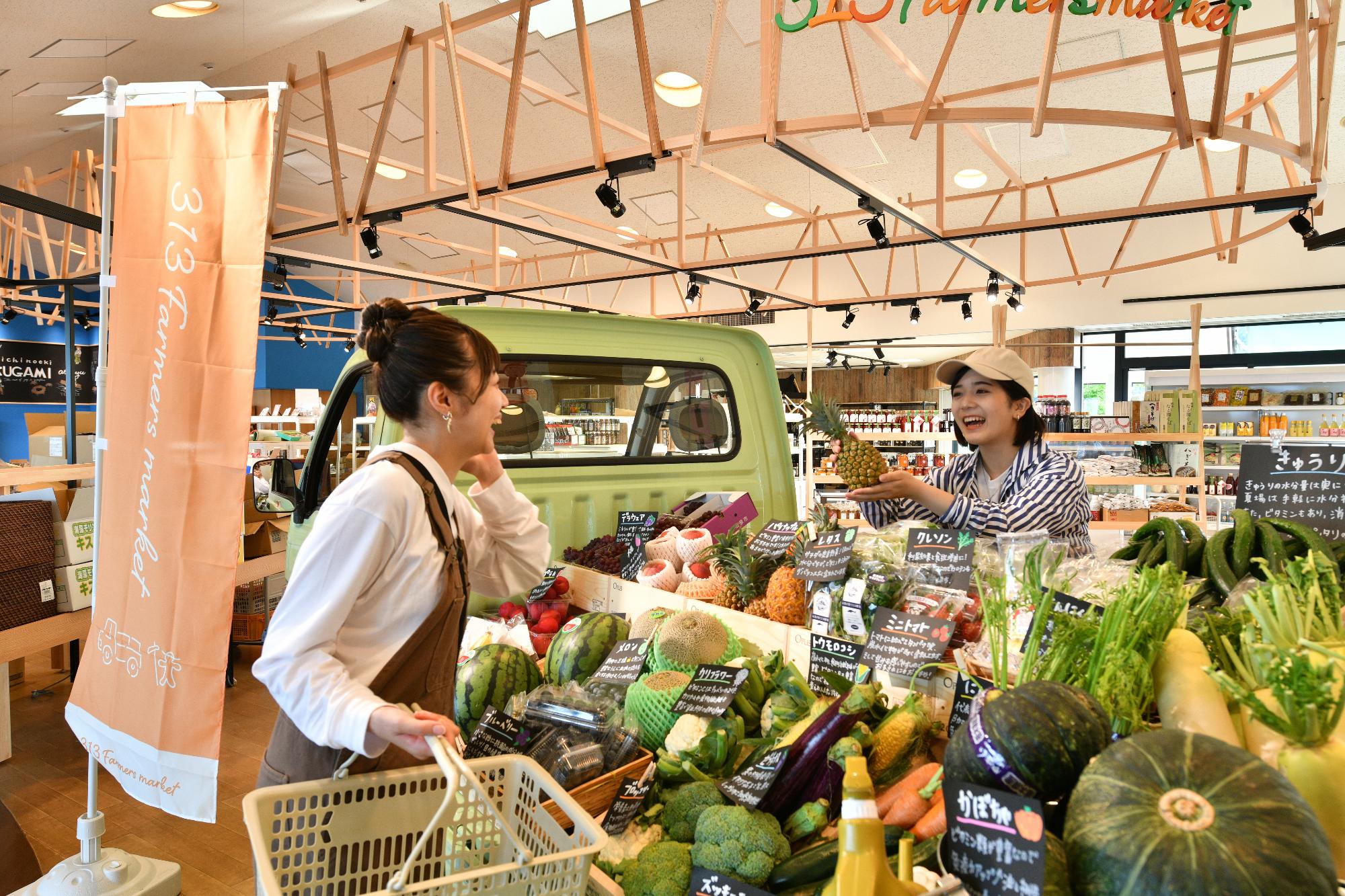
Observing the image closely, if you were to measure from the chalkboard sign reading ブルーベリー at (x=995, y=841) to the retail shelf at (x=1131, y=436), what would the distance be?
614cm

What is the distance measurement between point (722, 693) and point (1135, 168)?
30.6ft

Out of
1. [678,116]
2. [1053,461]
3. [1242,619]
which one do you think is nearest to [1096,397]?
[678,116]

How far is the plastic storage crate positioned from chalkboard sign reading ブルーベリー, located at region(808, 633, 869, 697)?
639 millimetres

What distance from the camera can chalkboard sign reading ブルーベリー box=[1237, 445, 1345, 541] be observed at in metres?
2.28

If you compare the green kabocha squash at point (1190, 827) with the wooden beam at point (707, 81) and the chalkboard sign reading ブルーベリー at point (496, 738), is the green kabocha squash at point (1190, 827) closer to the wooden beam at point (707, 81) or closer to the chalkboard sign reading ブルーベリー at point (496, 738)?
the chalkboard sign reading ブルーベリー at point (496, 738)

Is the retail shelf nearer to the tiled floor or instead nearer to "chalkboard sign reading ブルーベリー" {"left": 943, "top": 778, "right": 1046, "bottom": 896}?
the tiled floor

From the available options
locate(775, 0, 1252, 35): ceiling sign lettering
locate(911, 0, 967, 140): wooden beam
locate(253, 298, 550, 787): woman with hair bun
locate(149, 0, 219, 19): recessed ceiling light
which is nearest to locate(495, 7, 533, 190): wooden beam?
locate(775, 0, 1252, 35): ceiling sign lettering

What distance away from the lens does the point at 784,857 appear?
1.31 metres

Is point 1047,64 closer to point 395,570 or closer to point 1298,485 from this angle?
point 1298,485

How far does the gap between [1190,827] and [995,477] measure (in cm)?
228

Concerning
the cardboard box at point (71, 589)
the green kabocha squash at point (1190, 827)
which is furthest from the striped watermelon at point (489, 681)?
the cardboard box at point (71, 589)

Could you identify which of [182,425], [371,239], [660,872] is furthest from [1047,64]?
[371,239]

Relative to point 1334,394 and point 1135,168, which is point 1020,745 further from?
point 1334,394

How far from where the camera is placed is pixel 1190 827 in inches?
34.3
